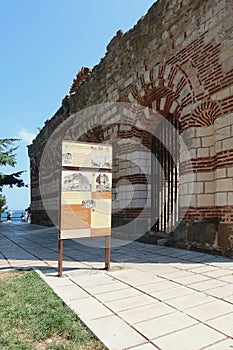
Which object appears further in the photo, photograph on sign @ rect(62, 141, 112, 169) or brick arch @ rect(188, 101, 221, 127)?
brick arch @ rect(188, 101, 221, 127)

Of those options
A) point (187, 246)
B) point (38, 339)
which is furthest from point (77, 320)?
point (187, 246)

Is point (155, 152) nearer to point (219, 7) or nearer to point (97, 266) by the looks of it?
point (219, 7)

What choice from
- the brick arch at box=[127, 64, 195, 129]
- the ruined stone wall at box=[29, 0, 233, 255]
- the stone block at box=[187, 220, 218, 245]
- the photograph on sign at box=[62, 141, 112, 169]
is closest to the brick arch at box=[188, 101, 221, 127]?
the ruined stone wall at box=[29, 0, 233, 255]

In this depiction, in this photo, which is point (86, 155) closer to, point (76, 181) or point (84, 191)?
point (76, 181)

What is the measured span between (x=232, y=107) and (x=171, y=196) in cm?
272

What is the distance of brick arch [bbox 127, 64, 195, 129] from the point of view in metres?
5.91

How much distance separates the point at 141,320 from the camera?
2.40 metres

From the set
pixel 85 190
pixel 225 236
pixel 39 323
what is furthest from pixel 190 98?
pixel 39 323

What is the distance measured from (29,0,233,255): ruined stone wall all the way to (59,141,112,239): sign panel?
2036 mm

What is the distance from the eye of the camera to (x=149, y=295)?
118 inches

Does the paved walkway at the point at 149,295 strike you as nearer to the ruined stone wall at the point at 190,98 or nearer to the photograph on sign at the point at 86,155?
the ruined stone wall at the point at 190,98

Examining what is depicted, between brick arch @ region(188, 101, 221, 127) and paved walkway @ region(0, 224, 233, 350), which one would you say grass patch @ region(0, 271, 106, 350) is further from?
brick arch @ region(188, 101, 221, 127)

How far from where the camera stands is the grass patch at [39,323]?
2045 mm

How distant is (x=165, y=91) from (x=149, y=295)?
4.93m
